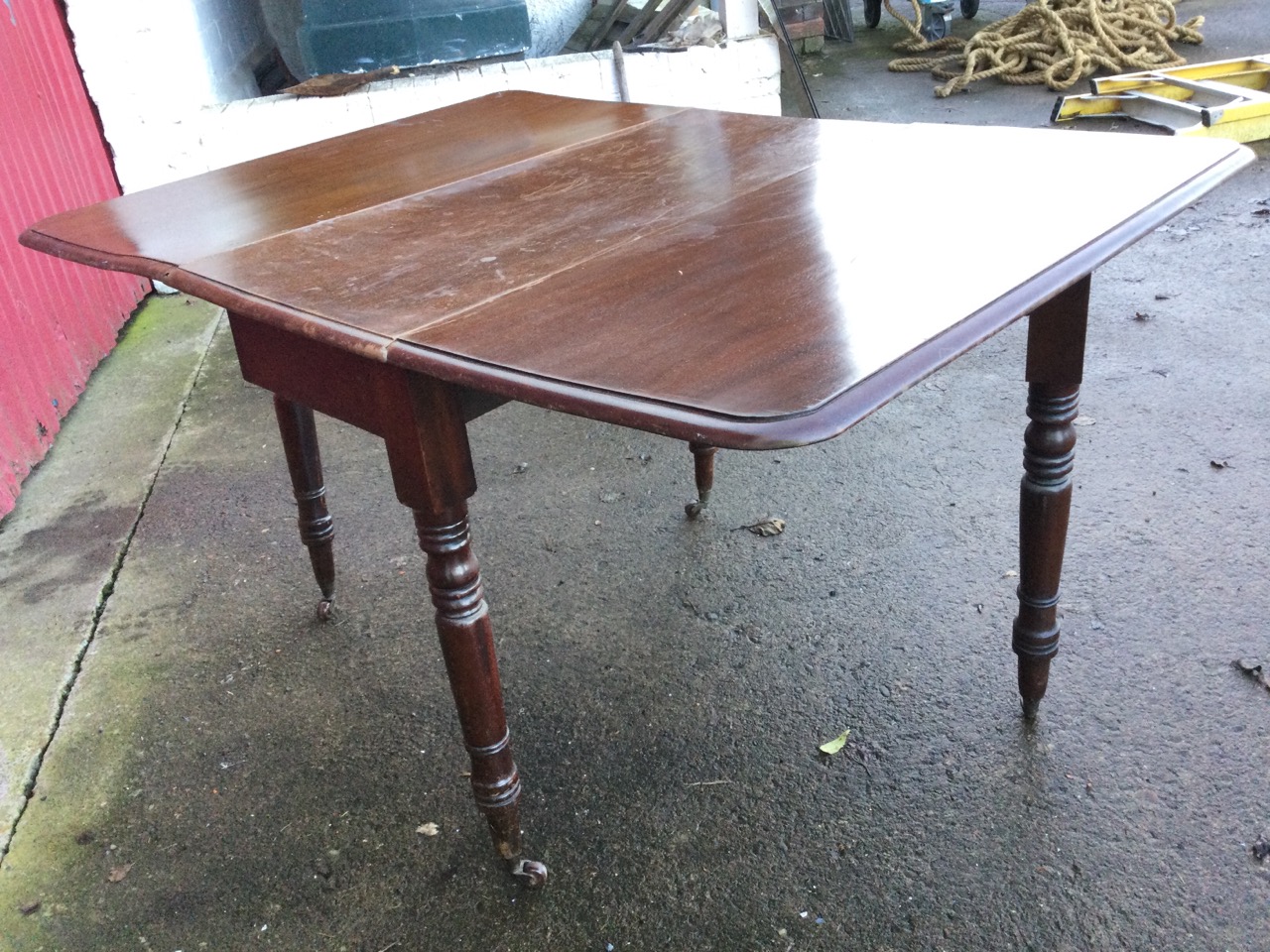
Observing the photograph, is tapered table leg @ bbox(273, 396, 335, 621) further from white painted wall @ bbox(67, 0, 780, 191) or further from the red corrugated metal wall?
white painted wall @ bbox(67, 0, 780, 191)

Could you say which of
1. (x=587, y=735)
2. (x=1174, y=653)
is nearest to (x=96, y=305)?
(x=587, y=735)

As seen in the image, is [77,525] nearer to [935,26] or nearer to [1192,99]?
[1192,99]

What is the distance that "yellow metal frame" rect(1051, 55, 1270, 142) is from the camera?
4605 mm

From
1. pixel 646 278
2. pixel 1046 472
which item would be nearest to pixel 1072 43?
pixel 1046 472

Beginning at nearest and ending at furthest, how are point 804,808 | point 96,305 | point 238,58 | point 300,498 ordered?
point 804,808, point 300,498, point 96,305, point 238,58

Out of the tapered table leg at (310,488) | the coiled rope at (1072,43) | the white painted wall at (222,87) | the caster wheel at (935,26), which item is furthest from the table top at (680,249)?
the caster wheel at (935,26)

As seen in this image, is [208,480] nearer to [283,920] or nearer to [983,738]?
[283,920]

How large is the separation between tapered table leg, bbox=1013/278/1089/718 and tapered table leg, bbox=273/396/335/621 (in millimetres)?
1312

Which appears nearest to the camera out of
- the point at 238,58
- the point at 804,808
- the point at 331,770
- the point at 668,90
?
the point at 804,808

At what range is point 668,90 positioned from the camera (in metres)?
4.49

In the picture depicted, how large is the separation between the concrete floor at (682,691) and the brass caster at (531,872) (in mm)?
34

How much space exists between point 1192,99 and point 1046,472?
4.50 m

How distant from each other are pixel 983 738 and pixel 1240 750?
406mm

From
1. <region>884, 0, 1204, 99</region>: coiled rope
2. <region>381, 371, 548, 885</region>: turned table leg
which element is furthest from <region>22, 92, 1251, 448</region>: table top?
<region>884, 0, 1204, 99</region>: coiled rope
